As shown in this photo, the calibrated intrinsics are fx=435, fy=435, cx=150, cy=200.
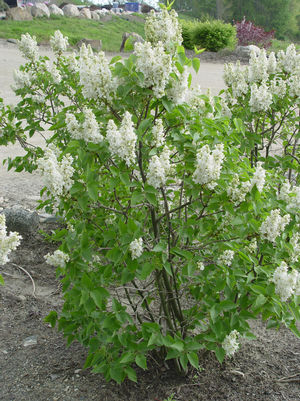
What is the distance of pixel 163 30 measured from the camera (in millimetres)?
1979

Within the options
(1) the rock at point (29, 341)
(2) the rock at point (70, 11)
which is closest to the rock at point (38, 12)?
(2) the rock at point (70, 11)

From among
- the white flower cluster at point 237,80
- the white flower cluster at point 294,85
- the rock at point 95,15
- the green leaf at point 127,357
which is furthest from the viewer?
the rock at point 95,15

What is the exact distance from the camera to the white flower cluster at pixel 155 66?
1.79m

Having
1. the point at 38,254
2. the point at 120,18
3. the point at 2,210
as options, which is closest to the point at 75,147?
the point at 38,254

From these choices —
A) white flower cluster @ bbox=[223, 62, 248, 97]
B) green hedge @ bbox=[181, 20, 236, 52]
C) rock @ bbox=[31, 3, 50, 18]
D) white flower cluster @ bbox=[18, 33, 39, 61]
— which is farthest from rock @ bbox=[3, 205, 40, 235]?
rock @ bbox=[31, 3, 50, 18]

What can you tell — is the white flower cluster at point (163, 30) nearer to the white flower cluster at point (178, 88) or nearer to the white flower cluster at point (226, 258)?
the white flower cluster at point (178, 88)

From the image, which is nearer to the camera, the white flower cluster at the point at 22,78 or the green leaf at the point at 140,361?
the green leaf at the point at 140,361

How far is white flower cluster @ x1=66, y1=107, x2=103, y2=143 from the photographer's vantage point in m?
1.76

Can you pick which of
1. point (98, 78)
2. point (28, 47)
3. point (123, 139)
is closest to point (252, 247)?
point (123, 139)

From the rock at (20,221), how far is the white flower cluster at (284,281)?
2.95 metres

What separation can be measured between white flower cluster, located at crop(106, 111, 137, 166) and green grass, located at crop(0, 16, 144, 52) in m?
15.2

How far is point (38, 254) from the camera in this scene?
396 centimetres

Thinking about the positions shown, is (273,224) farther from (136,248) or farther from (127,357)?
(127,357)

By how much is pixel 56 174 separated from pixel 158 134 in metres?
0.50
